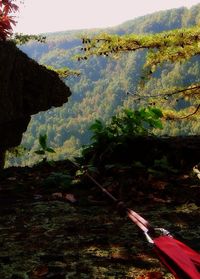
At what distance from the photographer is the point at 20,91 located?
8.47 meters

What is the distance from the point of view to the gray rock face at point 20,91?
775cm

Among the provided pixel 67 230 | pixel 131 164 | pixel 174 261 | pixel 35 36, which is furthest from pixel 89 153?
pixel 35 36

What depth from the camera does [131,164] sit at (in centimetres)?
510

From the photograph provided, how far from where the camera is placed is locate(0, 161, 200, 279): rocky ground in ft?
7.70

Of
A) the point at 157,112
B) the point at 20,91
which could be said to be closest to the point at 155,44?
the point at 157,112

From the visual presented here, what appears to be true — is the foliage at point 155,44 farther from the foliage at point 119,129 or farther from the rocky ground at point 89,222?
the rocky ground at point 89,222

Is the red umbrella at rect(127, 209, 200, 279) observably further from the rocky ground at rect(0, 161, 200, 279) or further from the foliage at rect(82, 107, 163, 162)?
the foliage at rect(82, 107, 163, 162)

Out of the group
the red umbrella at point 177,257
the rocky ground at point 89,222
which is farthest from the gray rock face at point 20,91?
the red umbrella at point 177,257

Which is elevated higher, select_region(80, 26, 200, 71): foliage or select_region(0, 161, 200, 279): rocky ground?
select_region(80, 26, 200, 71): foliage

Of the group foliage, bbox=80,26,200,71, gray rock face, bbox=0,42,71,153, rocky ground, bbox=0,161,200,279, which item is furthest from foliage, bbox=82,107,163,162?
gray rock face, bbox=0,42,71,153

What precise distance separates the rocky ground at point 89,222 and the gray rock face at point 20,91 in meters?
2.94

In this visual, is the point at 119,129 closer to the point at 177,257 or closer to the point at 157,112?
the point at 157,112

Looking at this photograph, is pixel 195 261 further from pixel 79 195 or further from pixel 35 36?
pixel 35 36

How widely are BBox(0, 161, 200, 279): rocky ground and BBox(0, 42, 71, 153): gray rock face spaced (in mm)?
2945
